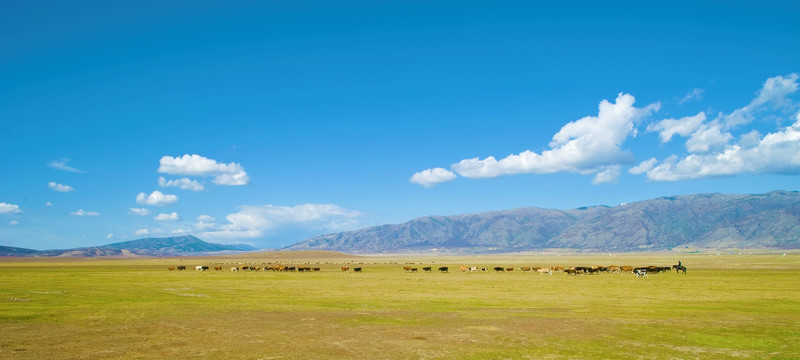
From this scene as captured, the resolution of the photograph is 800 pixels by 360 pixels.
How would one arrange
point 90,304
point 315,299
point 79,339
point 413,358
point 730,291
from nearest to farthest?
point 413,358, point 79,339, point 90,304, point 315,299, point 730,291

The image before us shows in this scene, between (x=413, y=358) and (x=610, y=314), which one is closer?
(x=413, y=358)

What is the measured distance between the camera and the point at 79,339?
19.1 metres

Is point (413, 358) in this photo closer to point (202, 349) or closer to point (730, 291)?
point (202, 349)

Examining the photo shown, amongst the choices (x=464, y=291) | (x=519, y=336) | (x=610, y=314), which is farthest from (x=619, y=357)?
(x=464, y=291)

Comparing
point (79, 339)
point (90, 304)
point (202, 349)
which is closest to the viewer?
point (202, 349)

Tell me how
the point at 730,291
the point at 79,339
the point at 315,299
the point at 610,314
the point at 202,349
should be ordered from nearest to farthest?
the point at 202,349, the point at 79,339, the point at 610,314, the point at 315,299, the point at 730,291

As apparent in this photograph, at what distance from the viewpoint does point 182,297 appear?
3606cm

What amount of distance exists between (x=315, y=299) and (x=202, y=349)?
18285mm

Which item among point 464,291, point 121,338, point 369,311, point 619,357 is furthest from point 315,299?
point 619,357

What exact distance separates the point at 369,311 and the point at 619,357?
588 inches

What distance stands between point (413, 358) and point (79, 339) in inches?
514

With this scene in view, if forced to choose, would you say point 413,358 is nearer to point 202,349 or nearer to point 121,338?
point 202,349

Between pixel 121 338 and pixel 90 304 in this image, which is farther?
pixel 90 304

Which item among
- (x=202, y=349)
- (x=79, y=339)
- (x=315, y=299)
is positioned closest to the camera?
(x=202, y=349)
